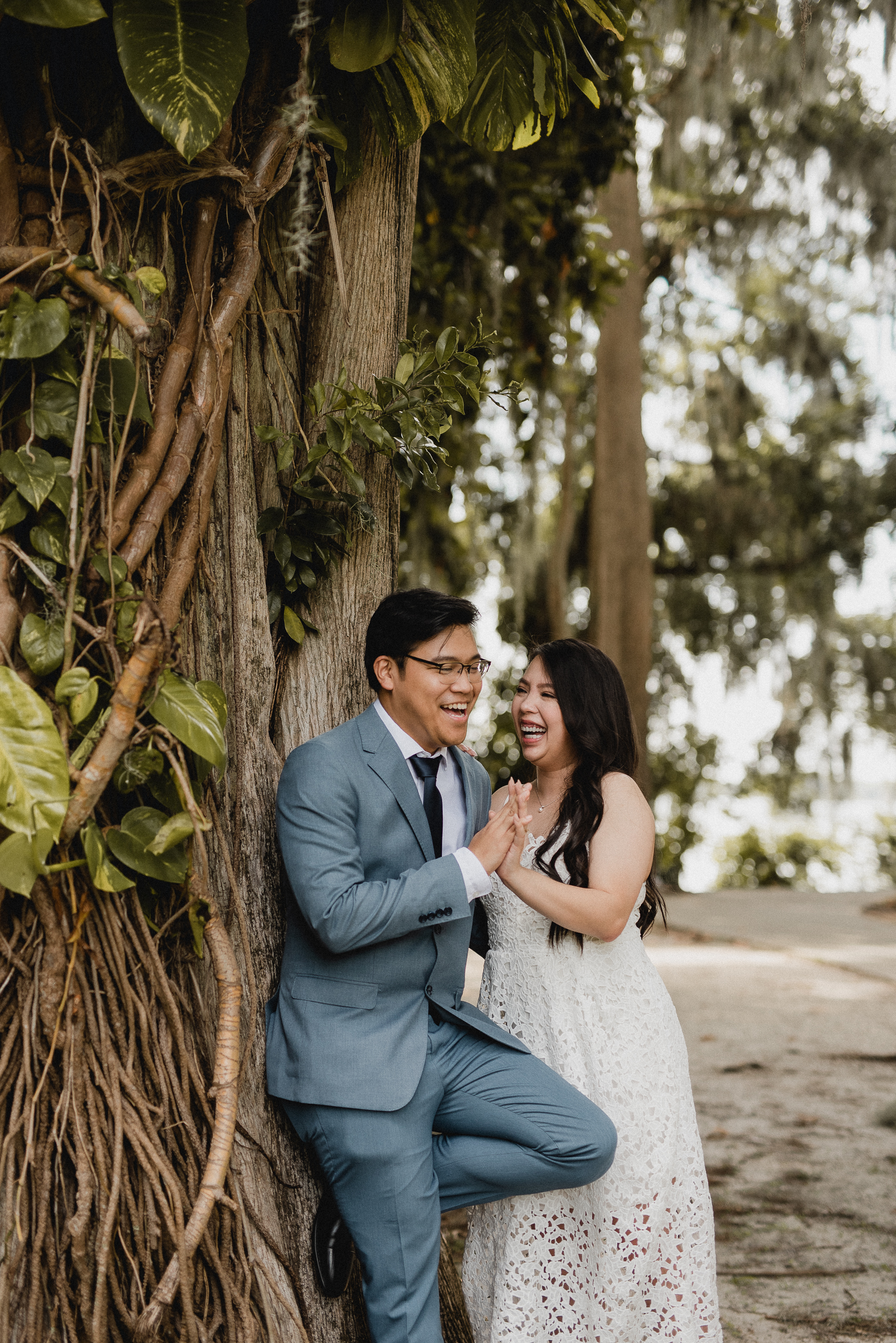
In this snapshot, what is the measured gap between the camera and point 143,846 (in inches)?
80.5

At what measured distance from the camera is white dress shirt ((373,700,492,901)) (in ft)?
7.67

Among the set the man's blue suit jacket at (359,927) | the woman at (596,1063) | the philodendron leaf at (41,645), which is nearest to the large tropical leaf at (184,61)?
the philodendron leaf at (41,645)

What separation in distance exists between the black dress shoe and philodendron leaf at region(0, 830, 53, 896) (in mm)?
1047

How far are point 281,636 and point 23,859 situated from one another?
0.92 metres

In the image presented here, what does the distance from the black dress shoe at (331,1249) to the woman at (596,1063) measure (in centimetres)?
38

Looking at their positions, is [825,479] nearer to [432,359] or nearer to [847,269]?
[847,269]

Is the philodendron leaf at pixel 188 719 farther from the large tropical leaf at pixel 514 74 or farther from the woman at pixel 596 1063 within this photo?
the large tropical leaf at pixel 514 74

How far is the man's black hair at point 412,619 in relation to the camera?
250 cm

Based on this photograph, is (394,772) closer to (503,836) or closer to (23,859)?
(503,836)

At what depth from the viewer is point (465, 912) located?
7.63 feet

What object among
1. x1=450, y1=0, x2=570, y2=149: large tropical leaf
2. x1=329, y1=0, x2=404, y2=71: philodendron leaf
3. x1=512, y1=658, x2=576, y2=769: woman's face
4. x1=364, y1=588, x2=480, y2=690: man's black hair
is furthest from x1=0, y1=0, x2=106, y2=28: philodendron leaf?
x1=512, y1=658, x2=576, y2=769: woman's face

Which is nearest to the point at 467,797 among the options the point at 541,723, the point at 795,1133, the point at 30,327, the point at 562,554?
the point at 541,723

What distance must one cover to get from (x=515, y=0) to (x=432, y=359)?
0.80m

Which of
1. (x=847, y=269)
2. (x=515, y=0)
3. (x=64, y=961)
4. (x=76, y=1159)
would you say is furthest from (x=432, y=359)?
(x=847, y=269)
